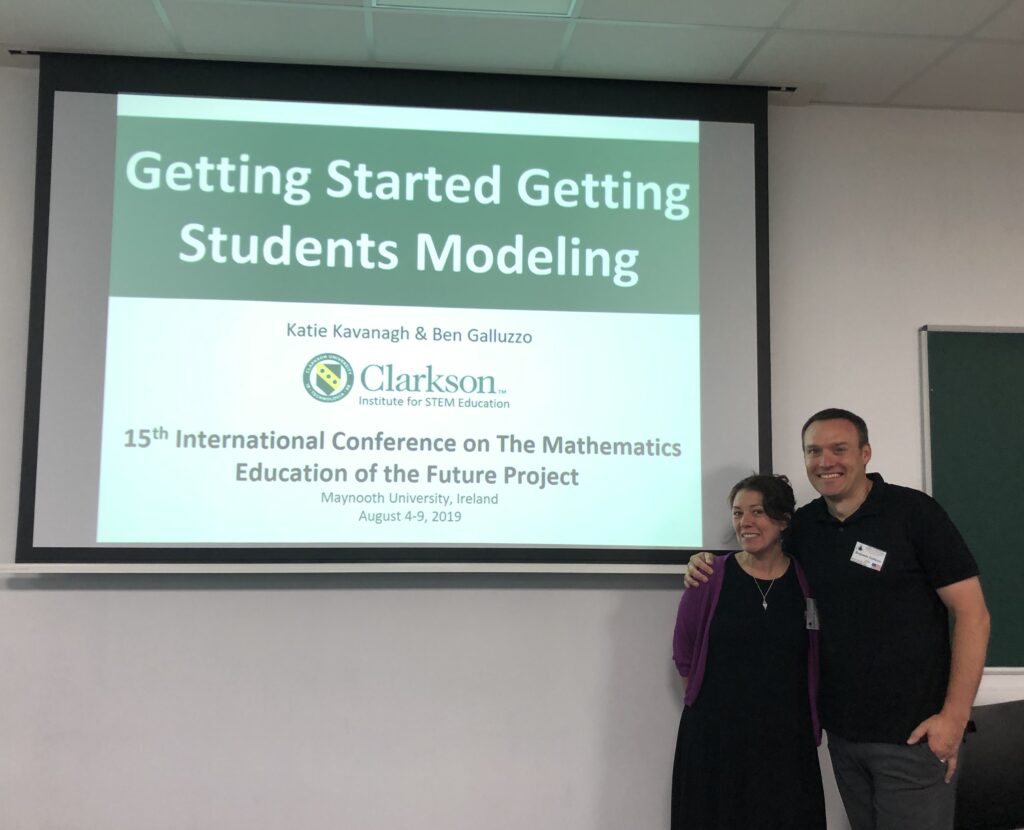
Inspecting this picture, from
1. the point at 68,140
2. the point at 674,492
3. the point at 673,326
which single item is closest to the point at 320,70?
the point at 68,140

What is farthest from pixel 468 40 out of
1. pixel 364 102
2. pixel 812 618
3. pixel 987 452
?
pixel 987 452

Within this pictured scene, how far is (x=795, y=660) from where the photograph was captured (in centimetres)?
202

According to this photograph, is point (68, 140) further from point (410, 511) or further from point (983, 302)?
point (983, 302)

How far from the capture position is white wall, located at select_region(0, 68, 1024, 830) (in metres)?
2.41

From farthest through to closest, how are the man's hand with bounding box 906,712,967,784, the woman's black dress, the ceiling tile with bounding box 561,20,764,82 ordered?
the ceiling tile with bounding box 561,20,764,82 < the woman's black dress < the man's hand with bounding box 906,712,967,784

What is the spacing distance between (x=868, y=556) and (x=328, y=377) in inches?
64.0

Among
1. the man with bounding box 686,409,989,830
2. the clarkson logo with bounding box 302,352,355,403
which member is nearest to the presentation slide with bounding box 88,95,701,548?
the clarkson logo with bounding box 302,352,355,403

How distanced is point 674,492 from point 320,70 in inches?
70.6

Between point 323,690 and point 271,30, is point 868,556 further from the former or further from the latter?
point 271,30

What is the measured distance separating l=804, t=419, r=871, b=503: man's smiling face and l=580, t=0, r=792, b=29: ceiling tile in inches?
47.8

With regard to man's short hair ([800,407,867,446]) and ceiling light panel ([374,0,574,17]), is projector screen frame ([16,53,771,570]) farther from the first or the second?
man's short hair ([800,407,867,446])

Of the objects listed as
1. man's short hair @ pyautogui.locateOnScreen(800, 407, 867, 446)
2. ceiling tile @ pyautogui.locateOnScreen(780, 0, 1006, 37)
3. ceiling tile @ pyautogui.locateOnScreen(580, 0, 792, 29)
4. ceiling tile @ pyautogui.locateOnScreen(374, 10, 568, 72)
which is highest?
ceiling tile @ pyautogui.locateOnScreen(780, 0, 1006, 37)

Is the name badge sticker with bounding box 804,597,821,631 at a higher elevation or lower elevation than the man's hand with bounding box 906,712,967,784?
higher

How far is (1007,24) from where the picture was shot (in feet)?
7.63
